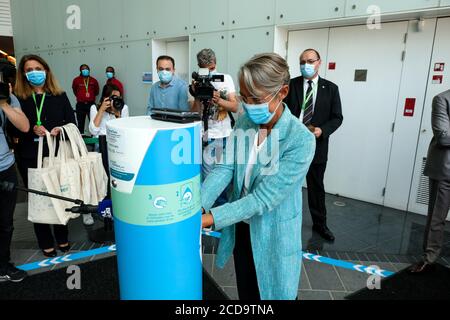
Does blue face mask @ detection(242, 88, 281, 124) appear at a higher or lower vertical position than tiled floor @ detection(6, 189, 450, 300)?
higher

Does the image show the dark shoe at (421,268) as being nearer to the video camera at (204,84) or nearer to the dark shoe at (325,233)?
the dark shoe at (325,233)

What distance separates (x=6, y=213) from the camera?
101 inches

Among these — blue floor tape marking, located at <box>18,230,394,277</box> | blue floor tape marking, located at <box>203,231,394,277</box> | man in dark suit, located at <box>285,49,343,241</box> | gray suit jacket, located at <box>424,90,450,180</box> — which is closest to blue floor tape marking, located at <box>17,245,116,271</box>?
blue floor tape marking, located at <box>18,230,394,277</box>

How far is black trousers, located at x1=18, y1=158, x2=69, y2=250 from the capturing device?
285 cm

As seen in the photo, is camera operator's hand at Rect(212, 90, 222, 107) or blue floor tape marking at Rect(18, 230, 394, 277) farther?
camera operator's hand at Rect(212, 90, 222, 107)

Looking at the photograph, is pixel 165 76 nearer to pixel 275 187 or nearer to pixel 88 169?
pixel 88 169

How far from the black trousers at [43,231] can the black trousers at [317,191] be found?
2.52 meters

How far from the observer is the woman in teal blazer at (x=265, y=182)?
1.29 meters

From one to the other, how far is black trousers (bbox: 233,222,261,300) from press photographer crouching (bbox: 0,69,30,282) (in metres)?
1.82

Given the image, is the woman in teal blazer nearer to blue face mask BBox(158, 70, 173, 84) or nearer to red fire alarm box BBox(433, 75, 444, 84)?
blue face mask BBox(158, 70, 173, 84)

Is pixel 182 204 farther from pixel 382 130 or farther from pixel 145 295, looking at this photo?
pixel 382 130

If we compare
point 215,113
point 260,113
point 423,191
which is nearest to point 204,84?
point 215,113

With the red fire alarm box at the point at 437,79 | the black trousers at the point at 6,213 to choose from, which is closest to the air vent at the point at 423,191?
the red fire alarm box at the point at 437,79

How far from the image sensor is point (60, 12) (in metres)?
8.47
